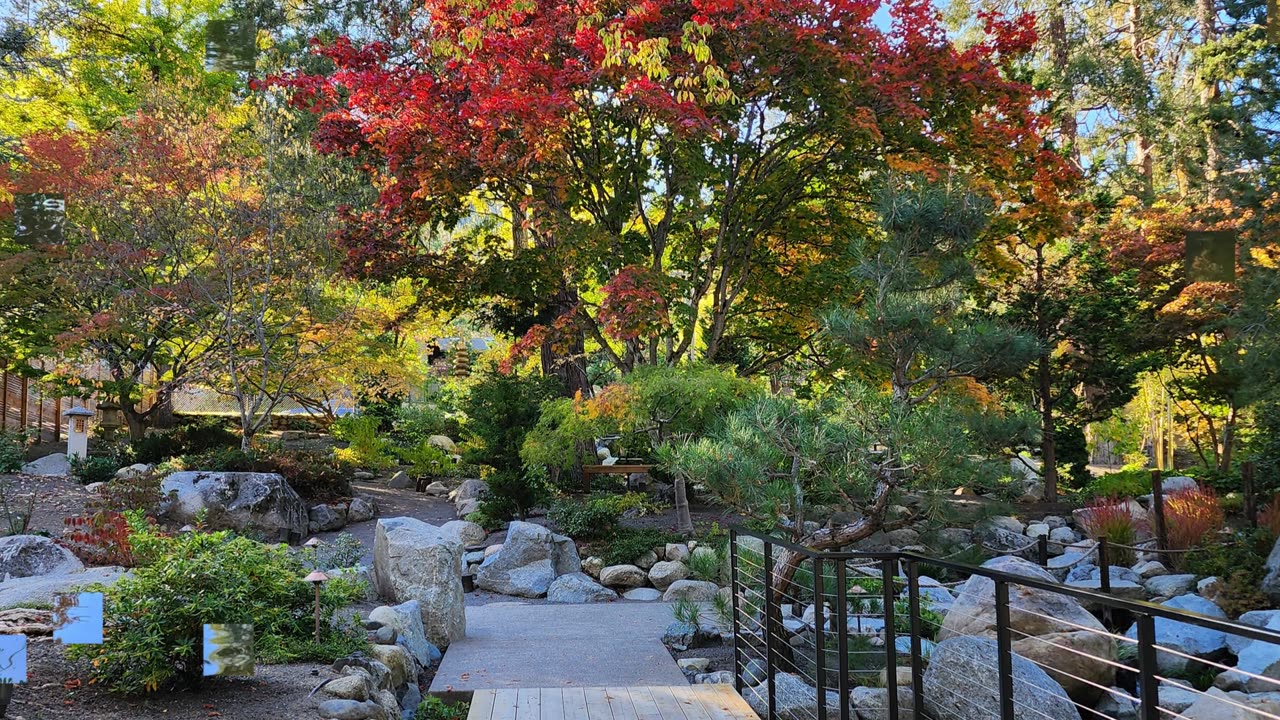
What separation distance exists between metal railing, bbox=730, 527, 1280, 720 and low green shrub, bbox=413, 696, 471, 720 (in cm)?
156

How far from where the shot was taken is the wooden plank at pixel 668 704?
4.36 m

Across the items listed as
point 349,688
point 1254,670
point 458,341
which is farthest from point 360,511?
point 458,341

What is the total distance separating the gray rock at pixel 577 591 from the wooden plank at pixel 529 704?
3.51 meters

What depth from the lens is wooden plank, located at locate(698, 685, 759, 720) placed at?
14.4 ft

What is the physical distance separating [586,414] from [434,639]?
10.9 ft

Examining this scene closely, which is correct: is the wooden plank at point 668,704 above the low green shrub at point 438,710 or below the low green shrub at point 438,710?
above

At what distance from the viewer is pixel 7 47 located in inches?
326

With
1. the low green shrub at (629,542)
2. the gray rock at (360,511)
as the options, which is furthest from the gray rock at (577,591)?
the gray rock at (360,511)

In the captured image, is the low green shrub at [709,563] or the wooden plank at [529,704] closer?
the wooden plank at [529,704]

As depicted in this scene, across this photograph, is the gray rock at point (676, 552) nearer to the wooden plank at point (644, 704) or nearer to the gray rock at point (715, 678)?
the gray rock at point (715, 678)

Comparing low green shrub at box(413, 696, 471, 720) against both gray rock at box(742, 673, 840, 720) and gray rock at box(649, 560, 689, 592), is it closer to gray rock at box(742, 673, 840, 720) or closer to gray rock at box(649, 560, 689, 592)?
gray rock at box(742, 673, 840, 720)

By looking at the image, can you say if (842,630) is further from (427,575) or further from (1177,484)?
(1177,484)

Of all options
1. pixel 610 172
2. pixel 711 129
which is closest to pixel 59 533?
pixel 610 172

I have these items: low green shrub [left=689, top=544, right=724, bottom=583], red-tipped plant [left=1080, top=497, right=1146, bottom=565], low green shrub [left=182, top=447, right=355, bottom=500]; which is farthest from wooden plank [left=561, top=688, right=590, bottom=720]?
low green shrub [left=182, top=447, right=355, bottom=500]
